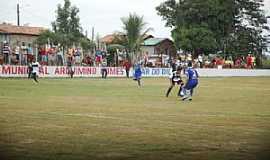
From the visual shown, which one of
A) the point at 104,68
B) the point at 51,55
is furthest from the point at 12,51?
the point at 104,68

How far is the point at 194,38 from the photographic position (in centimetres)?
431

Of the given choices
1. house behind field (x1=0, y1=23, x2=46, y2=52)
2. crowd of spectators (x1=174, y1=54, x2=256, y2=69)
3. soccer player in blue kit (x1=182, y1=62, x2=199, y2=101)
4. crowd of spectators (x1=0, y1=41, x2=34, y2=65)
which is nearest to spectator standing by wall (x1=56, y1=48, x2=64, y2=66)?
crowd of spectators (x1=0, y1=41, x2=34, y2=65)

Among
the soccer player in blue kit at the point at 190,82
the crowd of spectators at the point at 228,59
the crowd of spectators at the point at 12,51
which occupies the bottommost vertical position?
the soccer player in blue kit at the point at 190,82

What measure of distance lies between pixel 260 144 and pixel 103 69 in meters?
23.3

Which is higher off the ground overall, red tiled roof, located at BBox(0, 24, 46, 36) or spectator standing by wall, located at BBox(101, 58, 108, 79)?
red tiled roof, located at BBox(0, 24, 46, 36)

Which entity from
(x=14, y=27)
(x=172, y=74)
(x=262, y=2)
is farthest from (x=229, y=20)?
(x=172, y=74)

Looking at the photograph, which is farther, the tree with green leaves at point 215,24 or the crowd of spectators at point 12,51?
the crowd of spectators at point 12,51

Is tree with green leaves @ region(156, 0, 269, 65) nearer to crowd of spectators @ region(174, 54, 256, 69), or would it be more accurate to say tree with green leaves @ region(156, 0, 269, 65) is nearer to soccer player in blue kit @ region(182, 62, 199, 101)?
crowd of spectators @ region(174, 54, 256, 69)

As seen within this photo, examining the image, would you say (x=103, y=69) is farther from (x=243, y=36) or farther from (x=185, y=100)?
(x=243, y=36)

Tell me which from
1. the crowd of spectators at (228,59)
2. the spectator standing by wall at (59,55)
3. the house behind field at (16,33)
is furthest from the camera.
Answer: the spectator standing by wall at (59,55)

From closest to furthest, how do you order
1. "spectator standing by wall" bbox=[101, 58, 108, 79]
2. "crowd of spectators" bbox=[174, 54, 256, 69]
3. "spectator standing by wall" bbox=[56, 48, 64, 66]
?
"crowd of spectators" bbox=[174, 54, 256, 69] → "spectator standing by wall" bbox=[56, 48, 64, 66] → "spectator standing by wall" bbox=[101, 58, 108, 79]

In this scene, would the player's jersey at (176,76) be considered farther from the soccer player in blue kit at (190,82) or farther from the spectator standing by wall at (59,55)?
the spectator standing by wall at (59,55)

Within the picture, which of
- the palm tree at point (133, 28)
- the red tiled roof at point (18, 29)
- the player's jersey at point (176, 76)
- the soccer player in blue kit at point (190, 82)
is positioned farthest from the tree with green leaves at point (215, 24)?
the player's jersey at point (176, 76)

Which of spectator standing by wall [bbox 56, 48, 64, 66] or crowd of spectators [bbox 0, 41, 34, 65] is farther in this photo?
spectator standing by wall [bbox 56, 48, 64, 66]
